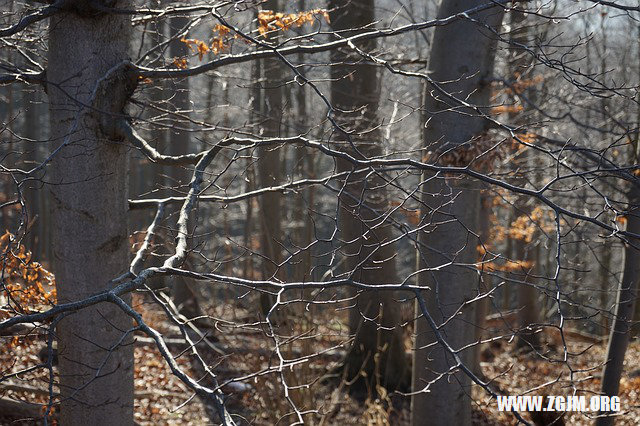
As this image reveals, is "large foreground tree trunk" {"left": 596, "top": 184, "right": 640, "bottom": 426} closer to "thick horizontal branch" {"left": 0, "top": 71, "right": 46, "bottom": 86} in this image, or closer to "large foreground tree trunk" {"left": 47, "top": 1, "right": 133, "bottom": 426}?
"large foreground tree trunk" {"left": 47, "top": 1, "right": 133, "bottom": 426}

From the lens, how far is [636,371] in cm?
1112

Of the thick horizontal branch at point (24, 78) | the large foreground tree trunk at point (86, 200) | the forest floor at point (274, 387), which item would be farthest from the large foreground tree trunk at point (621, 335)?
the thick horizontal branch at point (24, 78)

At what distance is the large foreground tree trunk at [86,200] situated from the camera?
4.42 meters

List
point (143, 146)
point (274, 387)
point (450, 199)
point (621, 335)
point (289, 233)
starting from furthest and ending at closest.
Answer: point (289, 233) → point (621, 335) → point (274, 387) → point (450, 199) → point (143, 146)

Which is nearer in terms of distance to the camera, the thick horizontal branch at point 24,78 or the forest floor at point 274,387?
the thick horizontal branch at point 24,78

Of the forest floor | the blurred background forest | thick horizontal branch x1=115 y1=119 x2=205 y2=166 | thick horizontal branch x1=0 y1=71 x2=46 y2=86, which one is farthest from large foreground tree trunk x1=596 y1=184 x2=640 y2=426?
thick horizontal branch x1=0 y1=71 x2=46 y2=86

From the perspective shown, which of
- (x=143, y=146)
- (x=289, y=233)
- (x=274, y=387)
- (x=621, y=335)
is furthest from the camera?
(x=289, y=233)

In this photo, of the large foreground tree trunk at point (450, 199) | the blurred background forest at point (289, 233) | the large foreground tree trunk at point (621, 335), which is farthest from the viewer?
the large foreground tree trunk at point (621, 335)

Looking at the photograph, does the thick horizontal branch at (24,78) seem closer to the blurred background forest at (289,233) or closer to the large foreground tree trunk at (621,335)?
the blurred background forest at (289,233)

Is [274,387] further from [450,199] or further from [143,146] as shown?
[143,146]

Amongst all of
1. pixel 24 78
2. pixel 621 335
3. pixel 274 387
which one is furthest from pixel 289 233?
pixel 621 335

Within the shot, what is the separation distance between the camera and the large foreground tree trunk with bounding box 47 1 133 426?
442 centimetres

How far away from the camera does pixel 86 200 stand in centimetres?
447

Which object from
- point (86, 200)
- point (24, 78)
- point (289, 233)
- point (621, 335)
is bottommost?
point (621, 335)
